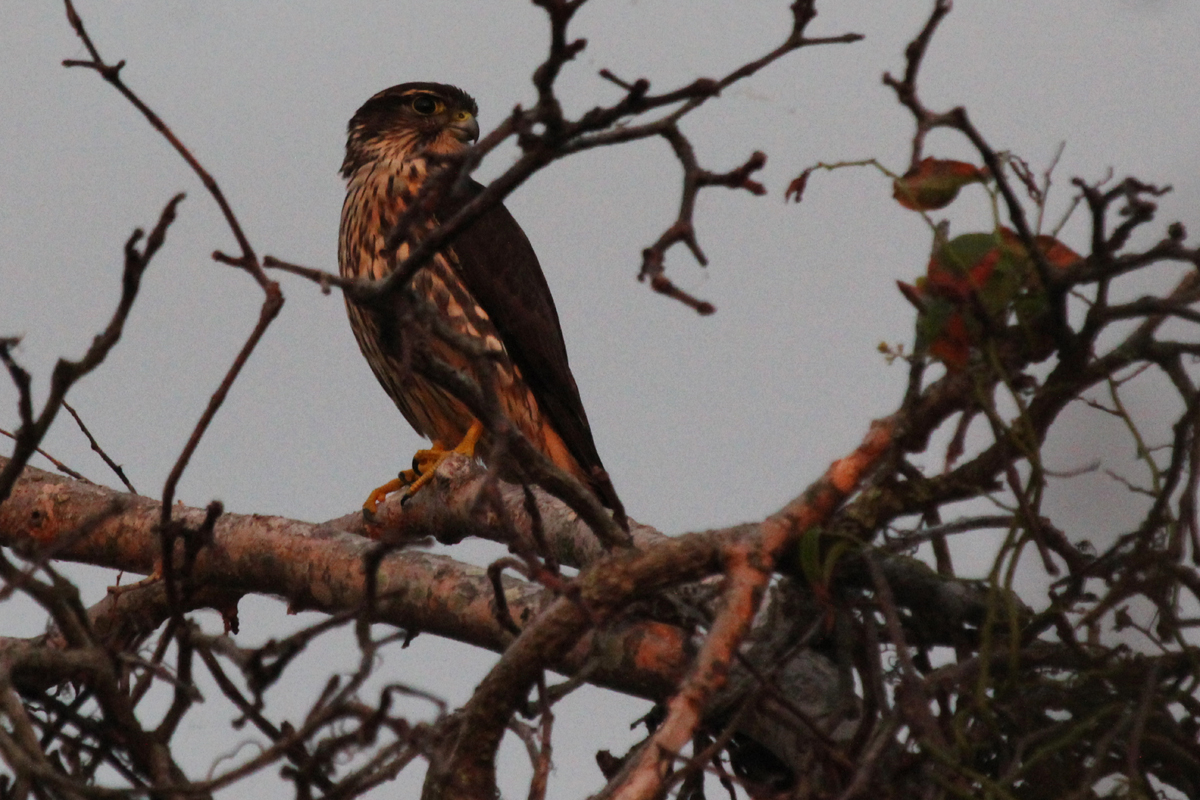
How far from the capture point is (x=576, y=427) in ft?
17.3

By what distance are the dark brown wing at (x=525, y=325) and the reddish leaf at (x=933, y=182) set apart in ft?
9.77

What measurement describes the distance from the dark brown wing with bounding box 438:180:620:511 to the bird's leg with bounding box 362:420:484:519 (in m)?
0.28

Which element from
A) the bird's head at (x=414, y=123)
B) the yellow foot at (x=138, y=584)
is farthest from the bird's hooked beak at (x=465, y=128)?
the yellow foot at (x=138, y=584)

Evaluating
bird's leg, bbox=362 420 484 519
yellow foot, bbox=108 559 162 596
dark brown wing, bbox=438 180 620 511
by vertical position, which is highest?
dark brown wing, bbox=438 180 620 511

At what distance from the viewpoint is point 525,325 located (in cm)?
521

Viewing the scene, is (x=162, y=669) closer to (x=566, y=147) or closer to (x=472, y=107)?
(x=566, y=147)

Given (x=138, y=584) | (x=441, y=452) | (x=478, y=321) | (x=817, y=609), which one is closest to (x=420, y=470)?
(x=441, y=452)

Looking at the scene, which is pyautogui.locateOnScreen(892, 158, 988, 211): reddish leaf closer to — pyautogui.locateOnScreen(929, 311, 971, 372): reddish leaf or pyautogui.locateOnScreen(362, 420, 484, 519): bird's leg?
pyautogui.locateOnScreen(929, 311, 971, 372): reddish leaf

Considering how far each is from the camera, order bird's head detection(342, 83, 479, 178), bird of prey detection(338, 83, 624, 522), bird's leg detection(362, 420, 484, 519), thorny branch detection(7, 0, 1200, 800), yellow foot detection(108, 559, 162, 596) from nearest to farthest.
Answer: thorny branch detection(7, 0, 1200, 800)
yellow foot detection(108, 559, 162, 596)
bird's leg detection(362, 420, 484, 519)
bird of prey detection(338, 83, 624, 522)
bird's head detection(342, 83, 479, 178)

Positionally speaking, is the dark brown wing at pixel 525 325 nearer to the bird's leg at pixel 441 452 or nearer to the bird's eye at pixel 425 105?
the bird's leg at pixel 441 452

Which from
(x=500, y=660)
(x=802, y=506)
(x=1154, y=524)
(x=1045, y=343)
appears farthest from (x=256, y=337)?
(x=1154, y=524)

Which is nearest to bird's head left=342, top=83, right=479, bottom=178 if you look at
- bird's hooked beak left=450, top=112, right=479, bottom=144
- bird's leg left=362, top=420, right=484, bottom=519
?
bird's hooked beak left=450, top=112, right=479, bottom=144

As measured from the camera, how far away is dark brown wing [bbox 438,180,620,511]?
5.19 m

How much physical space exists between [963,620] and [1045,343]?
0.65m
